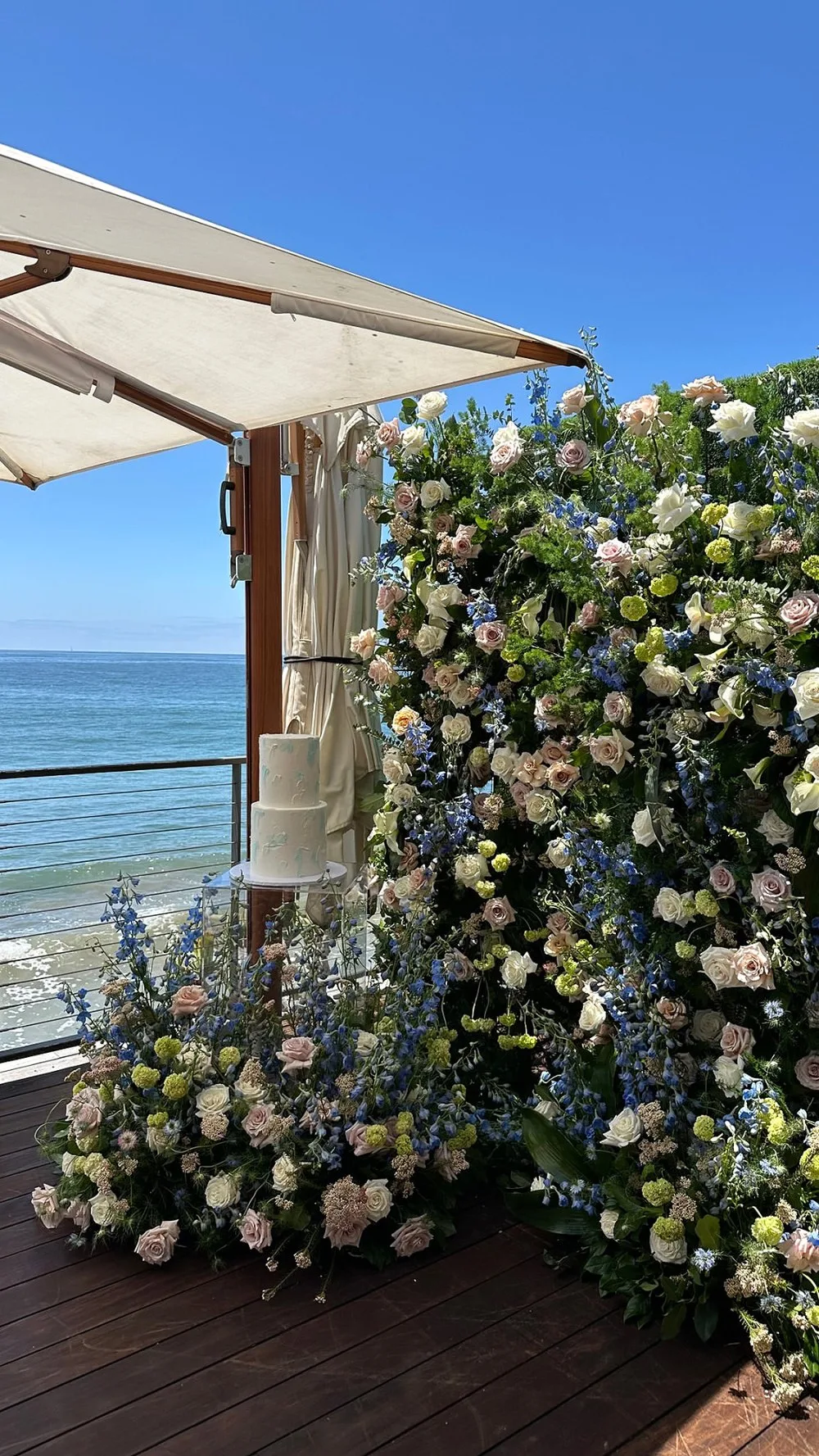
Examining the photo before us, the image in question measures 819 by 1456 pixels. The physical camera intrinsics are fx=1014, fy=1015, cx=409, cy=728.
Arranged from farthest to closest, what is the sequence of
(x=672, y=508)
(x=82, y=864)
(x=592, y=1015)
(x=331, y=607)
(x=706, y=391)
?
(x=82, y=864) → (x=331, y=607) → (x=592, y=1015) → (x=706, y=391) → (x=672, y=508)

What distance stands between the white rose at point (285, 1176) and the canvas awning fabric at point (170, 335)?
5.79 ft

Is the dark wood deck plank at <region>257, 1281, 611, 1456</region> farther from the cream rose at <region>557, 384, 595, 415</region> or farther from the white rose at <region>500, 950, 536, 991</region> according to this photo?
the cream rose at <region>557, 384, 595, 415</region>

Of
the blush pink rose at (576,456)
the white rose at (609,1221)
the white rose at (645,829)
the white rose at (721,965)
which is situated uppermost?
the blush pink rose at (576,456)

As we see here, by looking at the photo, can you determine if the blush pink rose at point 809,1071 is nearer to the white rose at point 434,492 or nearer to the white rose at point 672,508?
the white rose at point 672,508

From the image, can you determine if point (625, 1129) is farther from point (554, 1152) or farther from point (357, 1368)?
point (357, 1368)

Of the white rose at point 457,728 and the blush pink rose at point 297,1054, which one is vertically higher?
the white rose at point 457,728

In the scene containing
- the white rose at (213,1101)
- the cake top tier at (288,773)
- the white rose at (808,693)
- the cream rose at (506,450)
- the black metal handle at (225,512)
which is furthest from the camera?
the black metal handle at (225,512)

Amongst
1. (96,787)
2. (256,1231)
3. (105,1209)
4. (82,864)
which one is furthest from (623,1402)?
(96,787)

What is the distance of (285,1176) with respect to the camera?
2.29m

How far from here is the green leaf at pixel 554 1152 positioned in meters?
2.45

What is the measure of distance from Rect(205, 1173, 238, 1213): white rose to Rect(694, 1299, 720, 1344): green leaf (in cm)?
102

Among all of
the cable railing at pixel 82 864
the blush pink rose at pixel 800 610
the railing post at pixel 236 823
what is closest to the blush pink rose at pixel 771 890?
the blush pink rose at pixel 800 610

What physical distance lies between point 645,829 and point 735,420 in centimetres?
88

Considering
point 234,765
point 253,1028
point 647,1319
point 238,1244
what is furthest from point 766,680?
point 234,765
